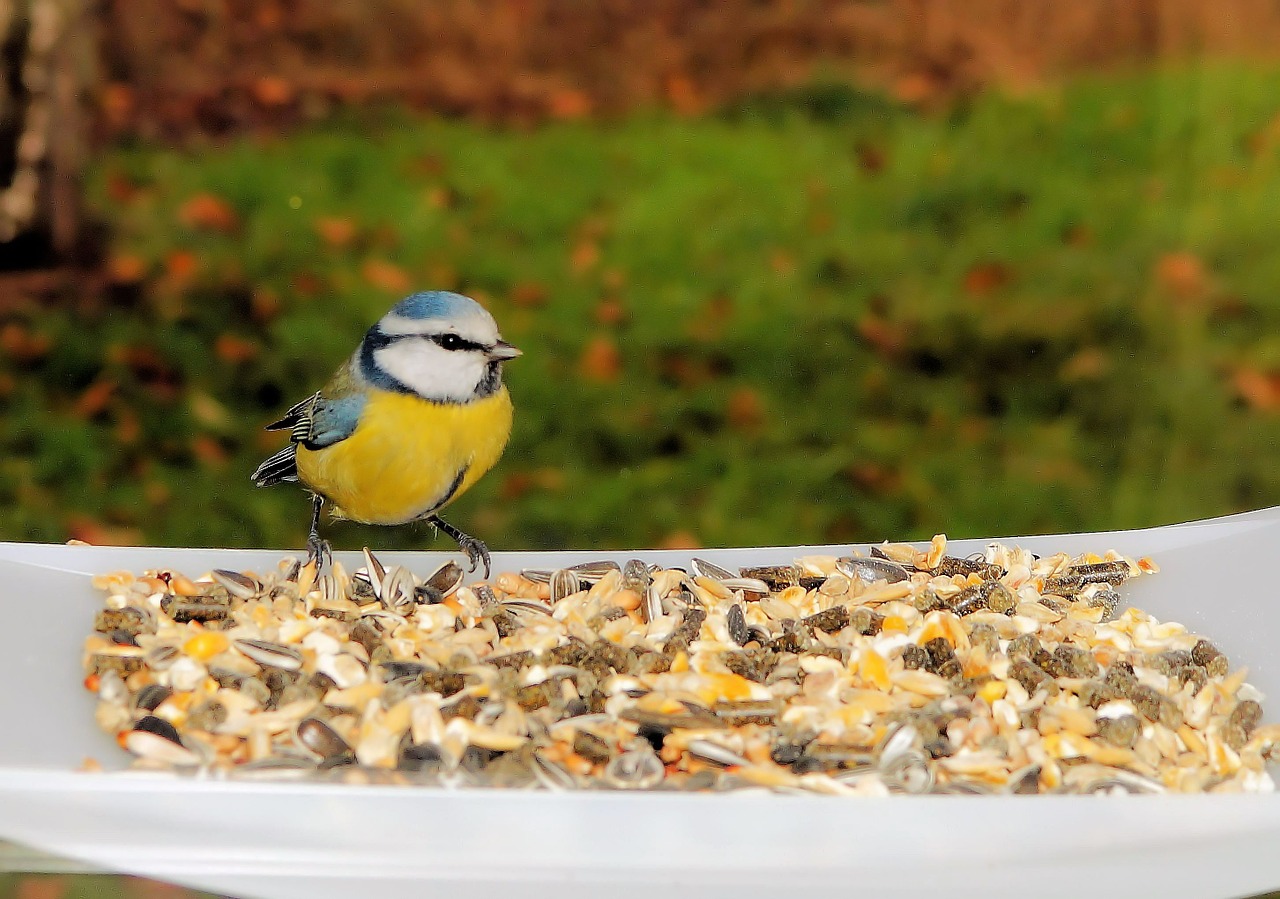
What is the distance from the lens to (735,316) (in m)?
2.56

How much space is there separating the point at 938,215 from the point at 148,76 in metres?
1.74

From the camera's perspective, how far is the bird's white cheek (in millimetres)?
1256

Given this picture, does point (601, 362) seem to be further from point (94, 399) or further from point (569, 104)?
point (94, 399)

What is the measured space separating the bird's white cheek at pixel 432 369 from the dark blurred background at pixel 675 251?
0.96m

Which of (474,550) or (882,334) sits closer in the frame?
(474,550)

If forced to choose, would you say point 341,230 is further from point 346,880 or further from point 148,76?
point 346,880

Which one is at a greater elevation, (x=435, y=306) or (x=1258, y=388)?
(x=1258, y=388)

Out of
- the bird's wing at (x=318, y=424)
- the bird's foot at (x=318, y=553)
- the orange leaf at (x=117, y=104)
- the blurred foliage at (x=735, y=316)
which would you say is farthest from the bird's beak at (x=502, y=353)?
the orange leaf at (x=117, y=104)

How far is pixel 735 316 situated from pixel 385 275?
0.71 meters

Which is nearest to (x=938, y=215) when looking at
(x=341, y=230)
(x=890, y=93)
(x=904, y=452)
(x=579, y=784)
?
(x=890, y=93)

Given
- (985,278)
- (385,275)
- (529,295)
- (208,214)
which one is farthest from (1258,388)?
(208,214)

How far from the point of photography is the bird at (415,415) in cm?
124

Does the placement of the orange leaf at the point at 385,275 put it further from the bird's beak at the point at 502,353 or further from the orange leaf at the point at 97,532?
the bird's beak at the point at 502,353

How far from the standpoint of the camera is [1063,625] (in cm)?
120
